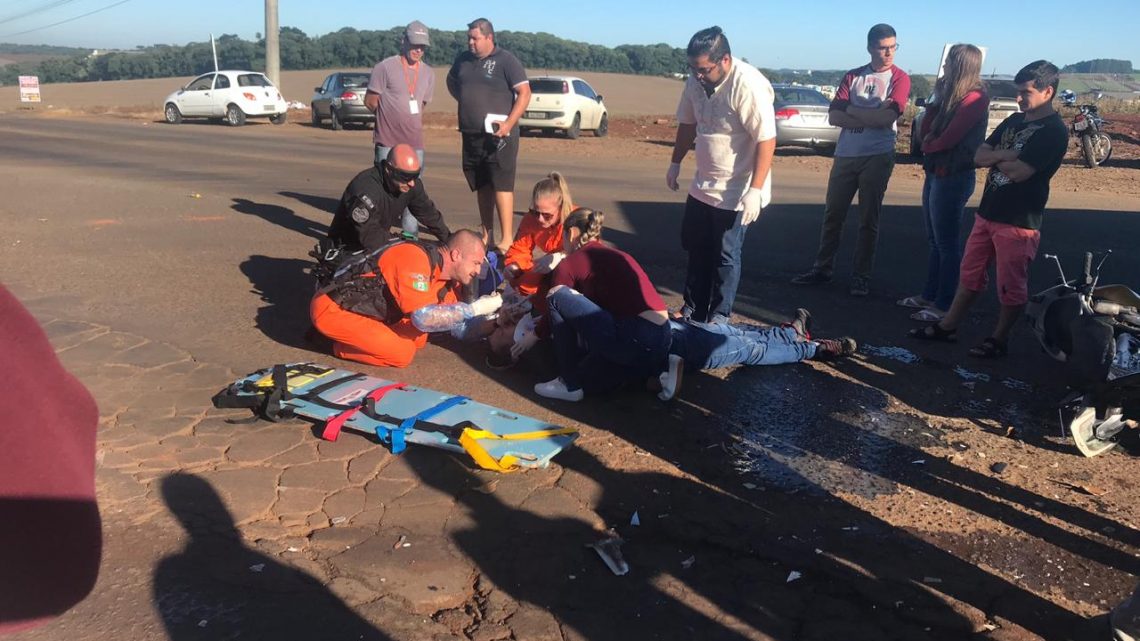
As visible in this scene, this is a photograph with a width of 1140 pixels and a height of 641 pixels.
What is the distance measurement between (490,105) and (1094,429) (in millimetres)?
5238

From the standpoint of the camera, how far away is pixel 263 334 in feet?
18.8

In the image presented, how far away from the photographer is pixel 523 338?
515 centimetres

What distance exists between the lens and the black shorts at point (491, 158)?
24.6 feet

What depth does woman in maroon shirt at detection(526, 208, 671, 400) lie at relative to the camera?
15.3 feet

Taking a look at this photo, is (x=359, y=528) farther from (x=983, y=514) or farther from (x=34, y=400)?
(x=983, y=514)

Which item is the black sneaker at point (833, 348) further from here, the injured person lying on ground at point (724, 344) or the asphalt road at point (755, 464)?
the asphalt road at point (755, 464)

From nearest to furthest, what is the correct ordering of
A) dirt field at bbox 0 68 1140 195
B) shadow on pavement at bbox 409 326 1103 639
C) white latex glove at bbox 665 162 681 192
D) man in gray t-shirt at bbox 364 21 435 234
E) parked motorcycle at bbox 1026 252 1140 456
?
1. shadow on pavement at bbox 409 326 1103 639
2. parked motorcycle at bbox 1026 252 1140 456
3. white latex glove at bbox 665 162 681 192
4. man in gray t-shirt at bbox 364 21 435 234
5. dirt field at bbox 0 68 1140 195

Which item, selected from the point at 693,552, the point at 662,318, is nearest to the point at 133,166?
the point at 662,318

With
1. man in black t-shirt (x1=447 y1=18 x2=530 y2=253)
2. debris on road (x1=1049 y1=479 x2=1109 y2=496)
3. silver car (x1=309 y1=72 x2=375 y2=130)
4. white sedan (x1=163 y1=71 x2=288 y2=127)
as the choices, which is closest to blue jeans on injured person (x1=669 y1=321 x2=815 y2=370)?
debris on road (x1=1049 y1=479 x2=1109 y2=496)

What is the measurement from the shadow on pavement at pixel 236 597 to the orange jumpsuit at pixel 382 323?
1.80 m

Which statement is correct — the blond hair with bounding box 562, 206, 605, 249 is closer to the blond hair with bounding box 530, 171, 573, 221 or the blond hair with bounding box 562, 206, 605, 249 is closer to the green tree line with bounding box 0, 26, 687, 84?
the blond hair with bounding box 530, 171, 573, 221

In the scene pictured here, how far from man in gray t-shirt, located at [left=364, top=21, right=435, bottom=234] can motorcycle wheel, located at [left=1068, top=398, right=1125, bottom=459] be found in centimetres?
551

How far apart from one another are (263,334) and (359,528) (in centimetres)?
267

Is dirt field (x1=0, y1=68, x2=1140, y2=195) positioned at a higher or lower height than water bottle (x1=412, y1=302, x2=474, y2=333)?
higher
